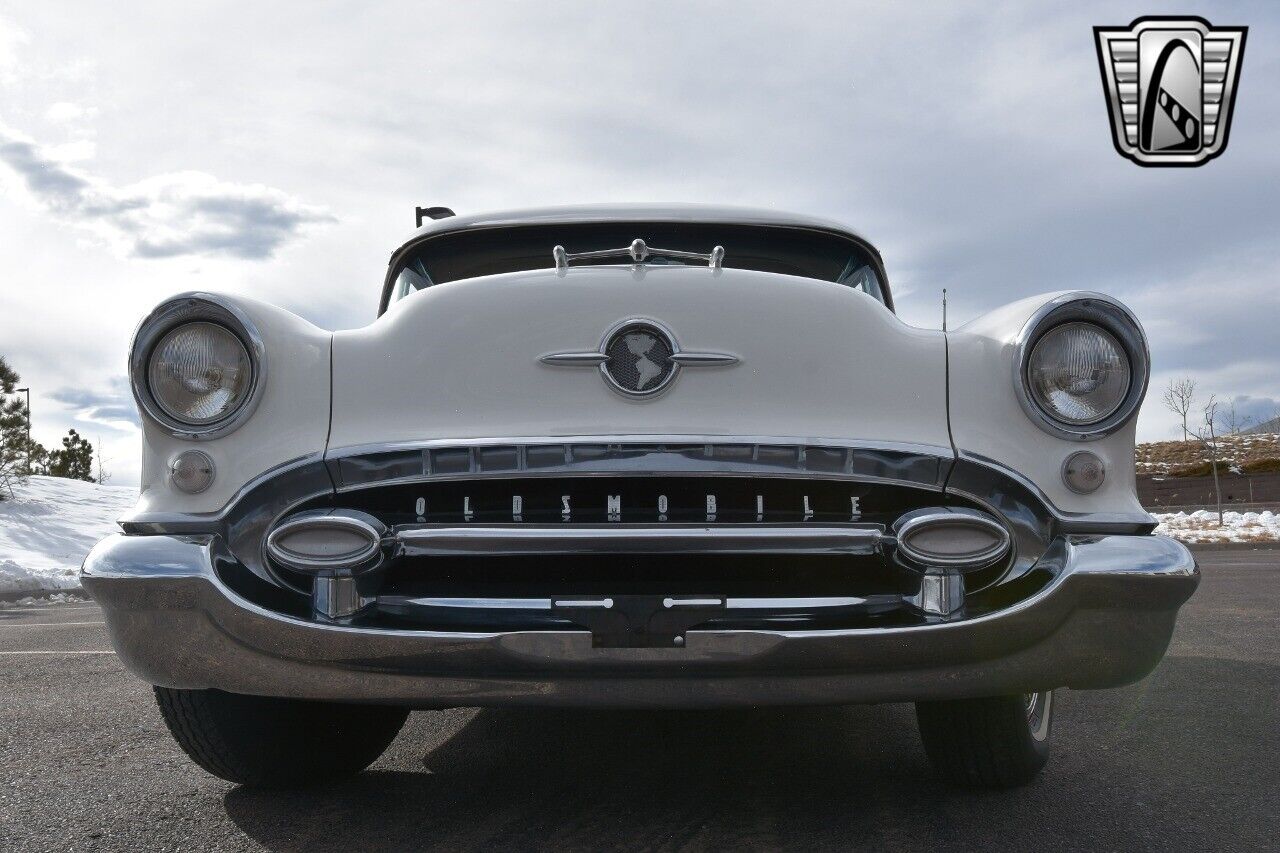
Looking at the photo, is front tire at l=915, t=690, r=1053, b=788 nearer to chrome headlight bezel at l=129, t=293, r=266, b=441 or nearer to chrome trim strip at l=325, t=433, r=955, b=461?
chrome trim strip at l=325, t=433, r=955, b=461

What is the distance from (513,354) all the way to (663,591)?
0.58m

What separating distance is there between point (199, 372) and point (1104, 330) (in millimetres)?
1843

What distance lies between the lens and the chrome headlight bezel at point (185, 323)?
2104 mm

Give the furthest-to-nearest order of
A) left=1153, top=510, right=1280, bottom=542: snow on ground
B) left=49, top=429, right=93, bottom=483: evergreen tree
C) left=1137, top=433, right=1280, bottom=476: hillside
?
left=1137, top=433, right=1280, bottom=476: hillside → left=49, top=429, right=93, bottom=483: evergreen tree → left=1153, top=510, right=1280, bottom=542: snow on ground

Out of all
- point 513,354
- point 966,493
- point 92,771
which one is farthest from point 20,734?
point 966,493

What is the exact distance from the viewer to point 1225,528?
21.1 meters

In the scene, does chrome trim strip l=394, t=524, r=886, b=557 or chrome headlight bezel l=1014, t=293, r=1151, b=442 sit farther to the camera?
chrome headlight bezel l=1014, t=293, r=1151, b=442

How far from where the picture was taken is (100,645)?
5.50 m

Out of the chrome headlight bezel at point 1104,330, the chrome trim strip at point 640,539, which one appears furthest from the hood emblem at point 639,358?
A: the chrome headlight bezel at point 1104,330

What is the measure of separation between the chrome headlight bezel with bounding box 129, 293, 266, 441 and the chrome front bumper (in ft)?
0.75

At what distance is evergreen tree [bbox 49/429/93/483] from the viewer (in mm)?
37831

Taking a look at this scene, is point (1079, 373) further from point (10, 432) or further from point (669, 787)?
point (10, 432)

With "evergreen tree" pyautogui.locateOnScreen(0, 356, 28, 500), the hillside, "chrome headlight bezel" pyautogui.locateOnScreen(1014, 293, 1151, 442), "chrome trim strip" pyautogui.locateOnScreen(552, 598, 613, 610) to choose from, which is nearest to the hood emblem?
"chrome trim strip" pyautogui.locateOnScreen(552, 598, 613, 610)

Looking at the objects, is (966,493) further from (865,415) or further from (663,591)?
(663,591)
